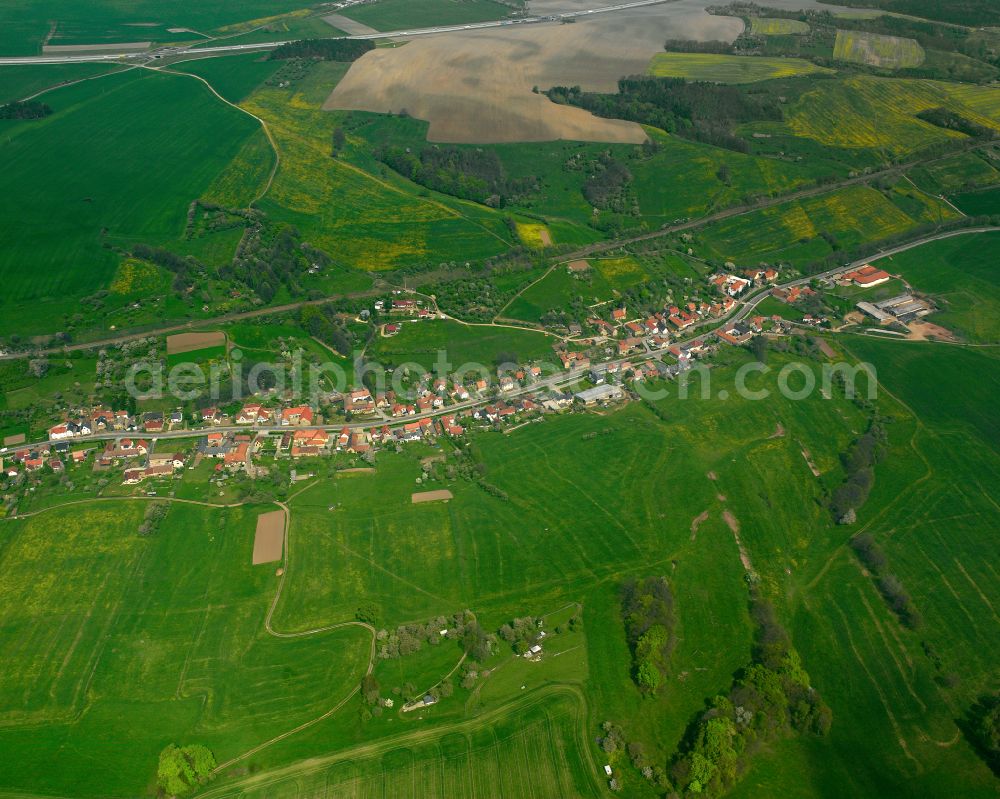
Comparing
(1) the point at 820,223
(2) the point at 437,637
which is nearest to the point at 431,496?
(2) the point at 437,637

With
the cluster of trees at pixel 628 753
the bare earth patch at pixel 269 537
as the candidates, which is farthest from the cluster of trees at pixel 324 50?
the cluster of trees at pixel 628 753

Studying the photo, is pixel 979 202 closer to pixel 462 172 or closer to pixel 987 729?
pixel 462 172

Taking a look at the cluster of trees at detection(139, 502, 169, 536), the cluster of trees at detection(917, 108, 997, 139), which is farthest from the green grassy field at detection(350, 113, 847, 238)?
the cluster of trees at detection(139, 502, 169, 536)

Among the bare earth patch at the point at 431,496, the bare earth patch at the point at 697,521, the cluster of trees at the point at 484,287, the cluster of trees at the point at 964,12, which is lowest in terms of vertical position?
the bare earth patch at the point at 697,521

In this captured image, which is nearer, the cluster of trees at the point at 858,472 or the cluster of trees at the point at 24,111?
the cluster of trees at the point at 858,472

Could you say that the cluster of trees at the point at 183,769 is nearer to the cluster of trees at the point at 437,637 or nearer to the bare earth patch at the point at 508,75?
the cluster of trees at the point at 437,637

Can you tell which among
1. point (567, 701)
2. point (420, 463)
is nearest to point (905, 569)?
point (567, 701)

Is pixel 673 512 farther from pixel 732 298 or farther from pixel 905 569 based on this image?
pixel 732 298
